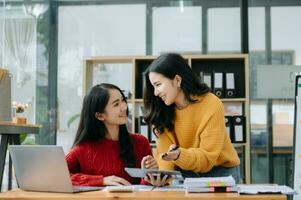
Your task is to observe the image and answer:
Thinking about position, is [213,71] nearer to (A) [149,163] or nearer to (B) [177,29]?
(B) [177,29]

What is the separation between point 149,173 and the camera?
1972mm

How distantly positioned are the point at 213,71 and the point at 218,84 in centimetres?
21

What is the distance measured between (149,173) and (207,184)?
0.30 metres

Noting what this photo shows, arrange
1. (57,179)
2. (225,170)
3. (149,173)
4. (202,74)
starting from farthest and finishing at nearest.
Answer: (202,74) → (225,170) → (149,173) → (57,179)

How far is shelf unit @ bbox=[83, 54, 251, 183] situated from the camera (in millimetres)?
4625

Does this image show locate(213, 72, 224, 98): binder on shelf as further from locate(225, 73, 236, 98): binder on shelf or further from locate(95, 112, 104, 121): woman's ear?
locate(95, 112, 104, 121): woman's ear

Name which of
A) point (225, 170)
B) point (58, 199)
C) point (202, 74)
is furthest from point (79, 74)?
point (58, 199)

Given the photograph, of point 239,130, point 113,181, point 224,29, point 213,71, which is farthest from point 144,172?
point 224,29

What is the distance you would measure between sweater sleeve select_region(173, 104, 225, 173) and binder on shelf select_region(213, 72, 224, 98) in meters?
2.47

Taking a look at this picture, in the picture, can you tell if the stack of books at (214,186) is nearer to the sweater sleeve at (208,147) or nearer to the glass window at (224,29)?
the sweater sleeve at (208,147)

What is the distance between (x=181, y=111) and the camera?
228cm

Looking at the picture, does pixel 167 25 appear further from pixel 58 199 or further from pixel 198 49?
pixel 58 199

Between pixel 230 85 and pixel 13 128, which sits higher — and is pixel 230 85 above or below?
above

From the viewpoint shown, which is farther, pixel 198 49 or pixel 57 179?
pixel 198 49
